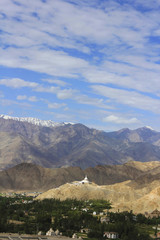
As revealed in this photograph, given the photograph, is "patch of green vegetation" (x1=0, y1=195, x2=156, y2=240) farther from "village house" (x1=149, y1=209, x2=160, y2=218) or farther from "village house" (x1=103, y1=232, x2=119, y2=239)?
"village house" (x1=149, y1=209, x2=160, y2=218)

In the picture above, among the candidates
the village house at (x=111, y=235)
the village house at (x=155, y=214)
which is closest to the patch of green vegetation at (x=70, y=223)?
the village house at (x=111, y=235)

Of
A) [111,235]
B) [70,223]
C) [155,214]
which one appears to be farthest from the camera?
[155,214]

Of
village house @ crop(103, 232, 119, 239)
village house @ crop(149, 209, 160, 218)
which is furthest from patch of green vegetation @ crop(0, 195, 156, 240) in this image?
village house @ crop(149, 209, 160, 218)

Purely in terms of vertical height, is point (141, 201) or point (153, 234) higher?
point (141, 201)

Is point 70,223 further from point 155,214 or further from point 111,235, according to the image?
point 155,214

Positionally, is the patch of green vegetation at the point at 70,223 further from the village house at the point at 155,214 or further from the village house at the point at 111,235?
the village house at the point at 155,214

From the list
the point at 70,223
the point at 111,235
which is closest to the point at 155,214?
the point at 70,223

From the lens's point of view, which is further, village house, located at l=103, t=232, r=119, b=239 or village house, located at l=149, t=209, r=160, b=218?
village house, located at l=149, t=209, r=160, b=218

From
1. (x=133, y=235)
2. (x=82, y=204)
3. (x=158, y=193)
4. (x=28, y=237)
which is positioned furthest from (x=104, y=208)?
(x=28, y=237)

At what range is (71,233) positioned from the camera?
107m

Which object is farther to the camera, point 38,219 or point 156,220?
point 156,220

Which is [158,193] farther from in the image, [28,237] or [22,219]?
[28,237]

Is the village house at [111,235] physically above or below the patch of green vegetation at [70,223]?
below

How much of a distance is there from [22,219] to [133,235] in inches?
1453
